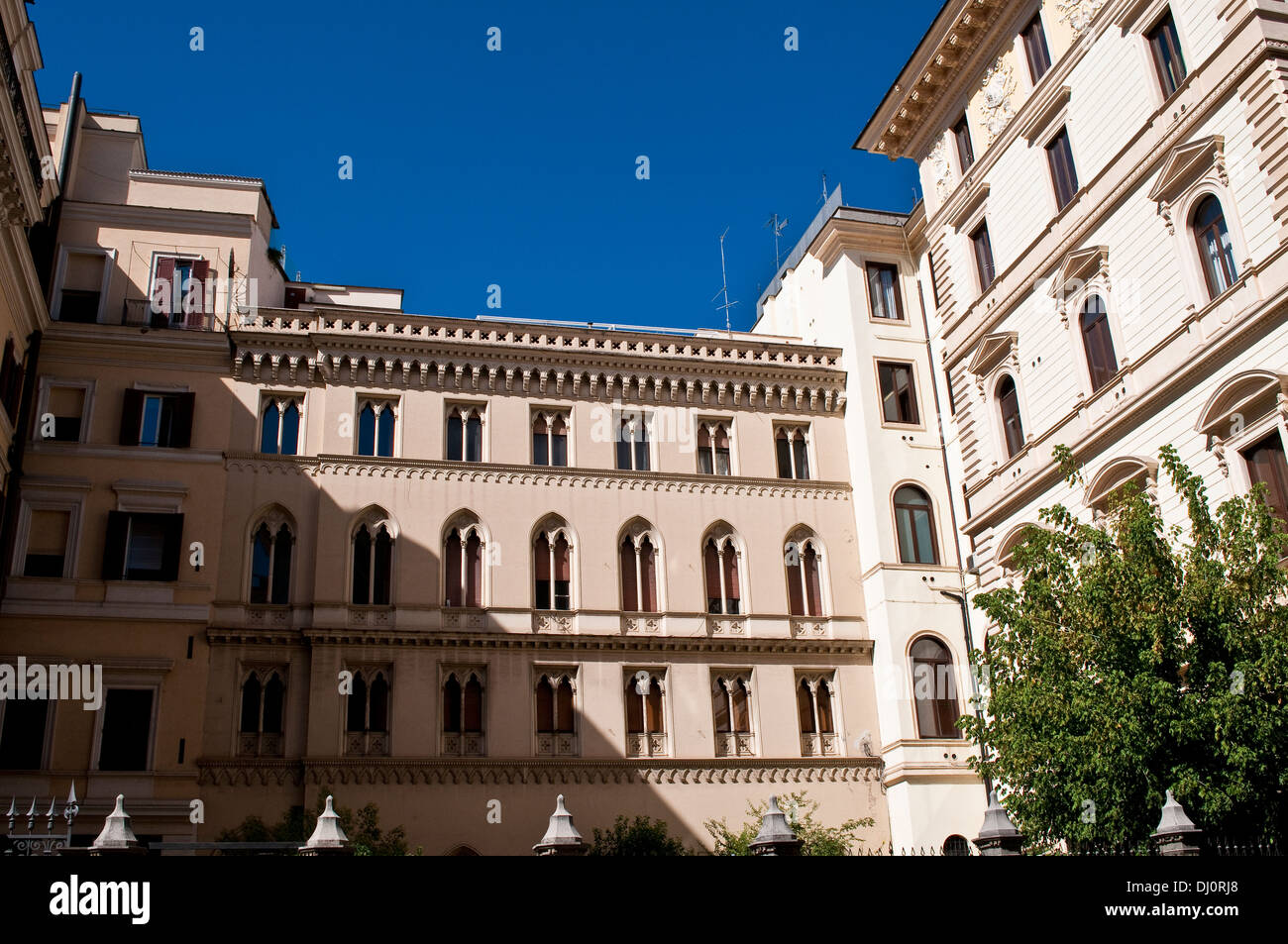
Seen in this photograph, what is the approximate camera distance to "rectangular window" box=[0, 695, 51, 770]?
3191 centimetres

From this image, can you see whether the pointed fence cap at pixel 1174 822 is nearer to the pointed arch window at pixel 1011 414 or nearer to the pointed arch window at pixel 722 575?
the pointed arch window at pixel 1011 414

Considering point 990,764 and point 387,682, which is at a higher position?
point 387,682

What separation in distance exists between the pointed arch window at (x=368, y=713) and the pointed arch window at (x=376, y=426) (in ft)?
22.6

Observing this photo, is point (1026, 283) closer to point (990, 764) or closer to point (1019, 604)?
point (1019, 604)

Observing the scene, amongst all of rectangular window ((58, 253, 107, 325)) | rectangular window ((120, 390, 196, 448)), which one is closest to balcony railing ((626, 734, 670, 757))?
rectangular window ((120, 390, 196, 448))

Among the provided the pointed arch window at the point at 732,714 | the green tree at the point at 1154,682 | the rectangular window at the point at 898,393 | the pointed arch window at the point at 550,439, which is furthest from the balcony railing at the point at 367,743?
the rectangular window at the point at 898,393

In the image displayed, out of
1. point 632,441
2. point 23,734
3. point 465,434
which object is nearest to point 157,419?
point 465,434

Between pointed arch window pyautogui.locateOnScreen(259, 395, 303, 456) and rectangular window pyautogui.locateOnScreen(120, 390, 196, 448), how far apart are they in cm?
207

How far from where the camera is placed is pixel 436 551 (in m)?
36.6

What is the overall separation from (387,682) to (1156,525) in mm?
21719

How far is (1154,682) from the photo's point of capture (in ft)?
63.7

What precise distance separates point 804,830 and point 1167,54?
21.5 metres

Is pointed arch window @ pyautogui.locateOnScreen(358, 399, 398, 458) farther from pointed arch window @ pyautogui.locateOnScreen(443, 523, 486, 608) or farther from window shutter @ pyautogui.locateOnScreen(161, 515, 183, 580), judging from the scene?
window shutter @ pyautogui.locateOnScreen(161, 515, 183, 580)
